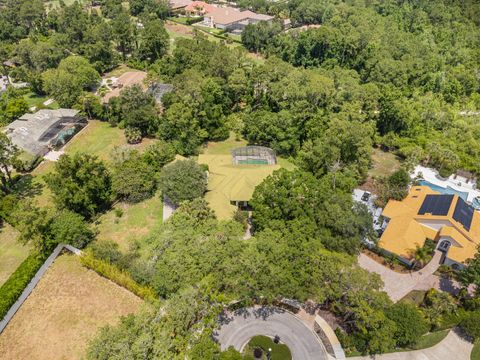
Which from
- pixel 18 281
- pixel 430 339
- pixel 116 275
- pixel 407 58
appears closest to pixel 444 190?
pixel 430 339

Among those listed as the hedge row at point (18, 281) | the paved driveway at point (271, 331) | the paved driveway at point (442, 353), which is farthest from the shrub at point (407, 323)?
the hedge row at point (18, 281)

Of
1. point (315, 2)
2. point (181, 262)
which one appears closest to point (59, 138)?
point (181, 262)

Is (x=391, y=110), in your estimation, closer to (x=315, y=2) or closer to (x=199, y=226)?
(x=199, y=226)

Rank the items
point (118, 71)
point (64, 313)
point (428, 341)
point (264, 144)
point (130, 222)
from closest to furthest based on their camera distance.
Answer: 1. point (428, 341)
2. point (64, 313)
3. point (130, 222)
4. point (264, 144)
5. point (118, 71)

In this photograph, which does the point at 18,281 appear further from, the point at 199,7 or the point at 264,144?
the point at 199,7

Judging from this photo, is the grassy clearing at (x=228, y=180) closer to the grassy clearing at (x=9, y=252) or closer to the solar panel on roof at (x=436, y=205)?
the solar panel on roof at (x=436, y=205)

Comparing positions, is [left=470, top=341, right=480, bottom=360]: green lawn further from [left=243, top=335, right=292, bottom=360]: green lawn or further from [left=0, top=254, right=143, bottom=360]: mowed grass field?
[left=0, top=254, right=143, bottom=360]: mowed grass field
